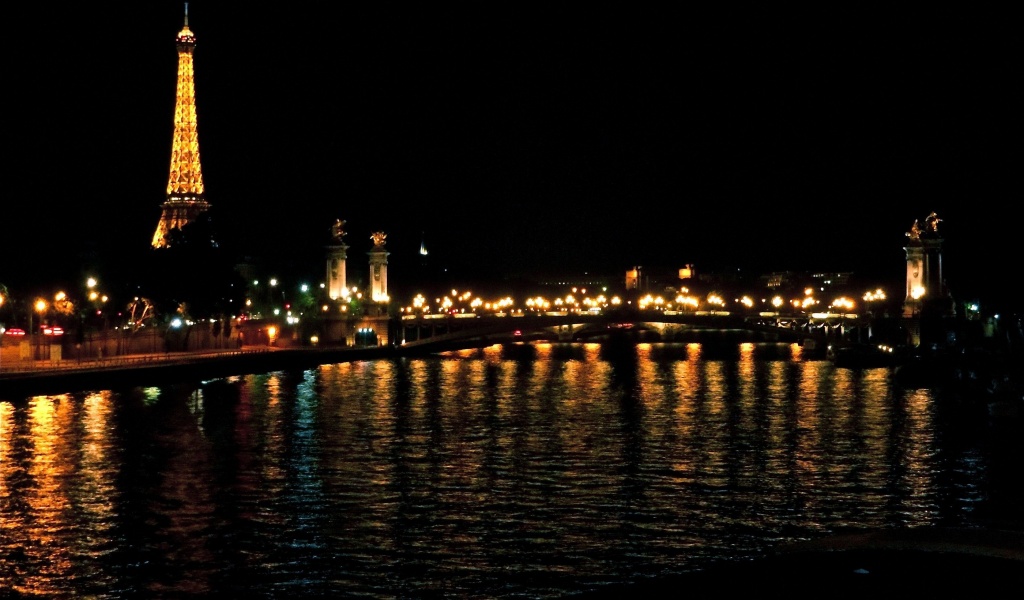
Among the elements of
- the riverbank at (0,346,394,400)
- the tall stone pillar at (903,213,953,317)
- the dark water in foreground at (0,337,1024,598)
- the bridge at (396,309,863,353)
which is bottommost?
the dark water in foreground at (0,337,1024,598)

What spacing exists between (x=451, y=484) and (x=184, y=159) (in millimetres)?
64974

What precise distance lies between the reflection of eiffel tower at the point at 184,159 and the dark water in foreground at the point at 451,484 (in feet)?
132

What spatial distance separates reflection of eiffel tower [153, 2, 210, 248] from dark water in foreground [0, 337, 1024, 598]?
4014 cm

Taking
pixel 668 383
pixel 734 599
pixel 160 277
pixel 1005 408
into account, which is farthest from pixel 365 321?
pixel 734 599

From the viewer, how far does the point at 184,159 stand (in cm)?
8444

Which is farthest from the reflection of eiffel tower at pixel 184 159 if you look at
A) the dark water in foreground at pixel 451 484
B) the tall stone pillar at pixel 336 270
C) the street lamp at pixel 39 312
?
the dark water in foreground at pixel 451 484

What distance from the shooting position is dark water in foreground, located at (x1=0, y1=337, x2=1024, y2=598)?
53.2 feet

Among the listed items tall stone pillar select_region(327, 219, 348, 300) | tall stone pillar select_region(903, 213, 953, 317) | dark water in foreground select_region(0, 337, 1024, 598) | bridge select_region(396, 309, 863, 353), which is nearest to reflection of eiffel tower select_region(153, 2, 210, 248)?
tall stone pillar select_region(327, 219, 348, 300)

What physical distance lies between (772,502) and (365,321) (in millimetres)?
60610

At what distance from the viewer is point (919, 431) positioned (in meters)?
33.2

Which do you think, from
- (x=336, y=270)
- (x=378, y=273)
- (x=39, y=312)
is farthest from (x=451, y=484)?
(x=378, y=273)

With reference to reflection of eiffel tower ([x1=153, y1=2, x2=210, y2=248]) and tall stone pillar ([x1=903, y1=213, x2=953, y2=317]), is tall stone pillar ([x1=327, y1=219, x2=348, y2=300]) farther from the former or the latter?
tall stone pillar ([x1=903, y1=213, x2=953, y2=317])

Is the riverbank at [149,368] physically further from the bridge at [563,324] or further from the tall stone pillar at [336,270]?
the tall stone pillar at [336,270]

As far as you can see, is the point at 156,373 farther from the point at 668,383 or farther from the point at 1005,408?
the point at 1005,408
